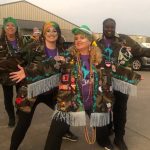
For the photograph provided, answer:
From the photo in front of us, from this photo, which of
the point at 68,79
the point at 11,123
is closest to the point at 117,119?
the point at 68,79

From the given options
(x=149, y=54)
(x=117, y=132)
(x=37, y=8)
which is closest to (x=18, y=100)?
(x=117, y=132)

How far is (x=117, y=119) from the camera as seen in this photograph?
16.5ft

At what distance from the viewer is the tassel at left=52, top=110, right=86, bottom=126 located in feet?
13.5

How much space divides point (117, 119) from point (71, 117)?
1103mm

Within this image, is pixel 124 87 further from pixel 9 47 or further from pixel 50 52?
pixel 9 47

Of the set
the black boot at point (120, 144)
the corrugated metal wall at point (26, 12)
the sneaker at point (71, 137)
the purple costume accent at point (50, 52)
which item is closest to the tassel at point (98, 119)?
the black boot at point (120, 144)

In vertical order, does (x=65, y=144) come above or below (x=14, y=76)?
below

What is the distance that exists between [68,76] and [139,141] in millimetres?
1837

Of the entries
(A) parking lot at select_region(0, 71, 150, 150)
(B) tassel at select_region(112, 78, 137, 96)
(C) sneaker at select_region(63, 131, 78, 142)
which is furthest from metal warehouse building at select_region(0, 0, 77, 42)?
(B) tassel at select_region(112, 78, 137, 96)

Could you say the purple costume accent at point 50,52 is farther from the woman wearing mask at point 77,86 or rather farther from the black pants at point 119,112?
the black pants at point 119,112

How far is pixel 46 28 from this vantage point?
456 centimetres

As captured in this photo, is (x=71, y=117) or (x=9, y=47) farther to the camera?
(x=9, y=47)

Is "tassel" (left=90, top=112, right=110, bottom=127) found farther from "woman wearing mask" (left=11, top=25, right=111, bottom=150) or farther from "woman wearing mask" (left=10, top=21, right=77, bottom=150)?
"woman wearing mask" (left=10, top=21, right=77, bottom=150)

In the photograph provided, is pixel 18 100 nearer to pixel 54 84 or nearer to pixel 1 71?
pixel 54 84
